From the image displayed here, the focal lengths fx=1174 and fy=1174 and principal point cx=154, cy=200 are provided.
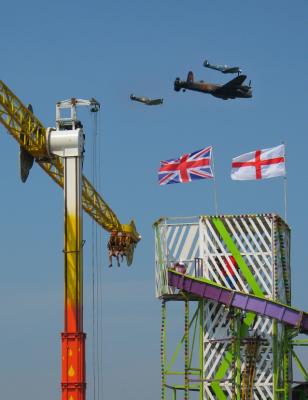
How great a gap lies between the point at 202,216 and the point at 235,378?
1415 centimetres

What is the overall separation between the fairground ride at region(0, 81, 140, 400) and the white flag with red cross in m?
13.7

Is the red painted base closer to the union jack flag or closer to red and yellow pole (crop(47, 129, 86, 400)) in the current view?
red and yellow pole (crop(47, 129, 86, 400))

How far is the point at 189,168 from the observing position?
103875 mm

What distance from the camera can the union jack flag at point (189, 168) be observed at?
103688mm

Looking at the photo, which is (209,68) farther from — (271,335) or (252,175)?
(271,335)

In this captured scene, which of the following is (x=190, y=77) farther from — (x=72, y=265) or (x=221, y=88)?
(x=72, y=265)

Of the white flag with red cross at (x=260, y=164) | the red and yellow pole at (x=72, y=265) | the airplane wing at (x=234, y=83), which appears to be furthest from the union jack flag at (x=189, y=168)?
the airplane wing at (x=234, y=83)

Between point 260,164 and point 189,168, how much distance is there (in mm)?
6375

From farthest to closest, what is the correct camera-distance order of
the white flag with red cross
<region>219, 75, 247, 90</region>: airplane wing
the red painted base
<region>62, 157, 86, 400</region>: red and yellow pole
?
<region>219, 75, 247, 90</region>: airplane wing < the white flag with red cross < <region>62, 157, 86, 400</region>: red and yellow pole < the red painted base

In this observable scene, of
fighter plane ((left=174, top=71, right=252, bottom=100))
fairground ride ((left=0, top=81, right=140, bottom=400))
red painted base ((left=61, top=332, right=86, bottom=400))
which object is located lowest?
red painted base ((left=61, top=332, right=86, bottom=400))

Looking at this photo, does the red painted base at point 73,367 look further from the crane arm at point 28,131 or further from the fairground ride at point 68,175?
the crane arm at point 28,131

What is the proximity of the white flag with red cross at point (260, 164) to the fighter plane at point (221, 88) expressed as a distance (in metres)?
16.2

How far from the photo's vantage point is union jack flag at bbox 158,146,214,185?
340ft

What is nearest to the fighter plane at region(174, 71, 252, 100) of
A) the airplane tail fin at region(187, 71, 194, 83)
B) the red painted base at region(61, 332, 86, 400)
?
the airplane tail fin at region(187, 71, 194, 83)
